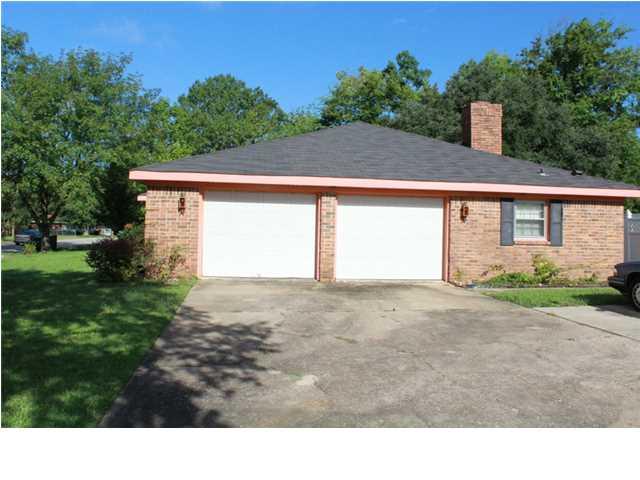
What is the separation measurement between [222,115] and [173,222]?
44723 mm

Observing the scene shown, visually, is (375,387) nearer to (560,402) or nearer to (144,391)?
(560,402)

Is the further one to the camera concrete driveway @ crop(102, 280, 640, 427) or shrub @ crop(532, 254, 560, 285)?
shrub @ crop(532, 254, 560, 285)

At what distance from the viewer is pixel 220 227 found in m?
11.4

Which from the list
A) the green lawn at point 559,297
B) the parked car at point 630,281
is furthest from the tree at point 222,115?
the parked car at point 630,281

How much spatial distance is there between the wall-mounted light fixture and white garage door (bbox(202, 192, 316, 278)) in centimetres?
408

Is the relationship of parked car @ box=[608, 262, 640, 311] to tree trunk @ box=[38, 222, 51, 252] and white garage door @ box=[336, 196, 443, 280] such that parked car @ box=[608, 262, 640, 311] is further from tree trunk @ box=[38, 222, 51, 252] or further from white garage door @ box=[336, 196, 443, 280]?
tree trunk @ box=[38, 222, 51, 252]

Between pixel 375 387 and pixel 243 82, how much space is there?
58828 mm

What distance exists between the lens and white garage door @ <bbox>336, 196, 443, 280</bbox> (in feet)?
38.5

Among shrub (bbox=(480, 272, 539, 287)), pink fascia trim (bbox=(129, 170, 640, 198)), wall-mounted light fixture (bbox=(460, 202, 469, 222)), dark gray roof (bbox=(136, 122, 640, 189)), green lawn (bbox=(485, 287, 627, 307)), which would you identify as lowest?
green lawn (bbox=(485, 287, 627, 307))

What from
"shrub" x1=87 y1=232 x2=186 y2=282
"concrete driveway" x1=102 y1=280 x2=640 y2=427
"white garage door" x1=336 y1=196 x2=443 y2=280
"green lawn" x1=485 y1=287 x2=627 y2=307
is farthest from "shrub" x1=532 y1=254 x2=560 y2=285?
"shrub" x1=87 y1=232 x2=186 y2=282

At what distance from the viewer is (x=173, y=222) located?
11.1 meters

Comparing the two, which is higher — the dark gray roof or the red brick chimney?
the red brick chimney

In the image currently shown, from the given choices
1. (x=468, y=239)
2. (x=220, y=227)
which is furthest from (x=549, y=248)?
(x=220, y=227)
